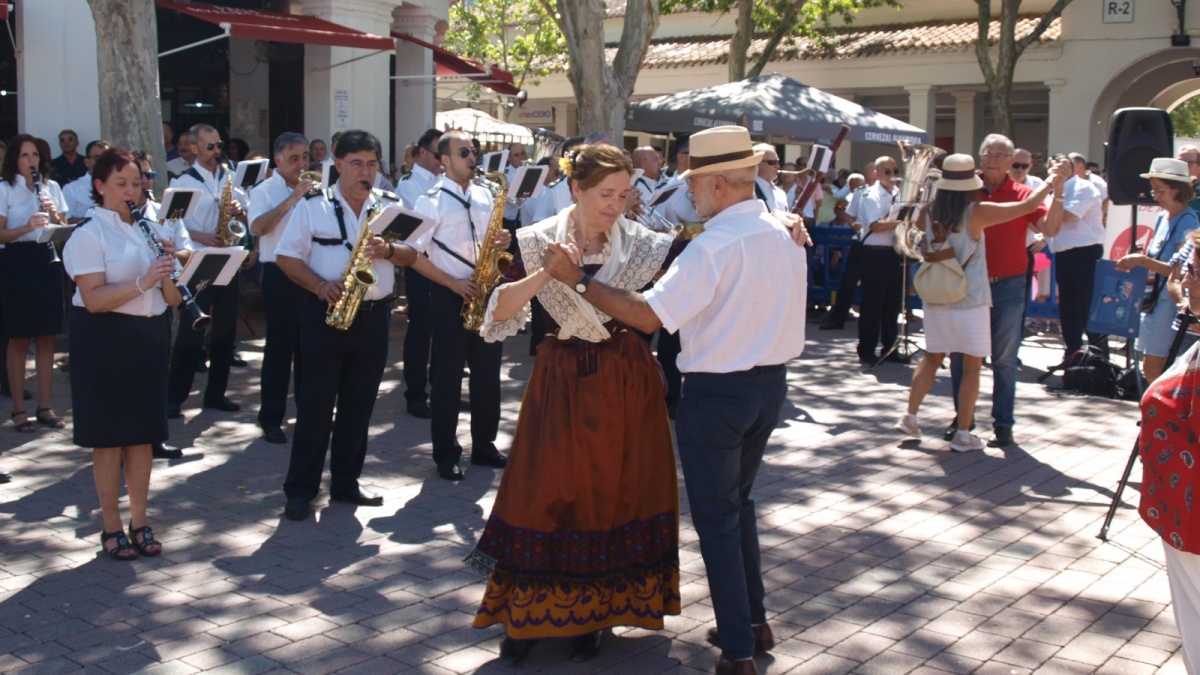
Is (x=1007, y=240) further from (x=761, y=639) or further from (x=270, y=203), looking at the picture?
(x=270, y=203)

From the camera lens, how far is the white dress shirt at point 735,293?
4090 mm

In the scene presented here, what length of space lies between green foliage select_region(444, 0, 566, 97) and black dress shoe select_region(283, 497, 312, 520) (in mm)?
31052

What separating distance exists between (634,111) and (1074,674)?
42.2 ft

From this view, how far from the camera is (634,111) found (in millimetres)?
16547

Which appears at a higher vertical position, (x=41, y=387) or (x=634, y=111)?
(x=634, y=111)

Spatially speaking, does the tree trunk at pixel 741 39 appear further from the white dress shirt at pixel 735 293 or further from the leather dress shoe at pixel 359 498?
the white dress shirt at pixel 735 293

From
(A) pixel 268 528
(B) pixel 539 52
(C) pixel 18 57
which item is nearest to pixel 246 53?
(C) pixel 18 57

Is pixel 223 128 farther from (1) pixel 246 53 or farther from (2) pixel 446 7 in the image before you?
(2) pixel 446 7

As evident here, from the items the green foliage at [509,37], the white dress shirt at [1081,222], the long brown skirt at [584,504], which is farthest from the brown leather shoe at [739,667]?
the green foliage at [509,37]

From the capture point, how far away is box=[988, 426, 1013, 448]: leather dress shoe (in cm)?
823

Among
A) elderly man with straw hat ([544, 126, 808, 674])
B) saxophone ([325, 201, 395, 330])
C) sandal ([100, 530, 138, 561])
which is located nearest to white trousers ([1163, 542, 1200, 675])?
elderly man with straw hat ([544, 126, 808, 674])

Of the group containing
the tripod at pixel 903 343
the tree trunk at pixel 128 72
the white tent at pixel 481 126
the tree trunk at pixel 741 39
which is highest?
the tree trunk at pixel 741 39

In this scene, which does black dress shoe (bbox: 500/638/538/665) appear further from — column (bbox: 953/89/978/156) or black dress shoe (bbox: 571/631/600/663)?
column (bbox: 953/89/978/156)

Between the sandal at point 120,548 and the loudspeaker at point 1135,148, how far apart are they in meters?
6.27
